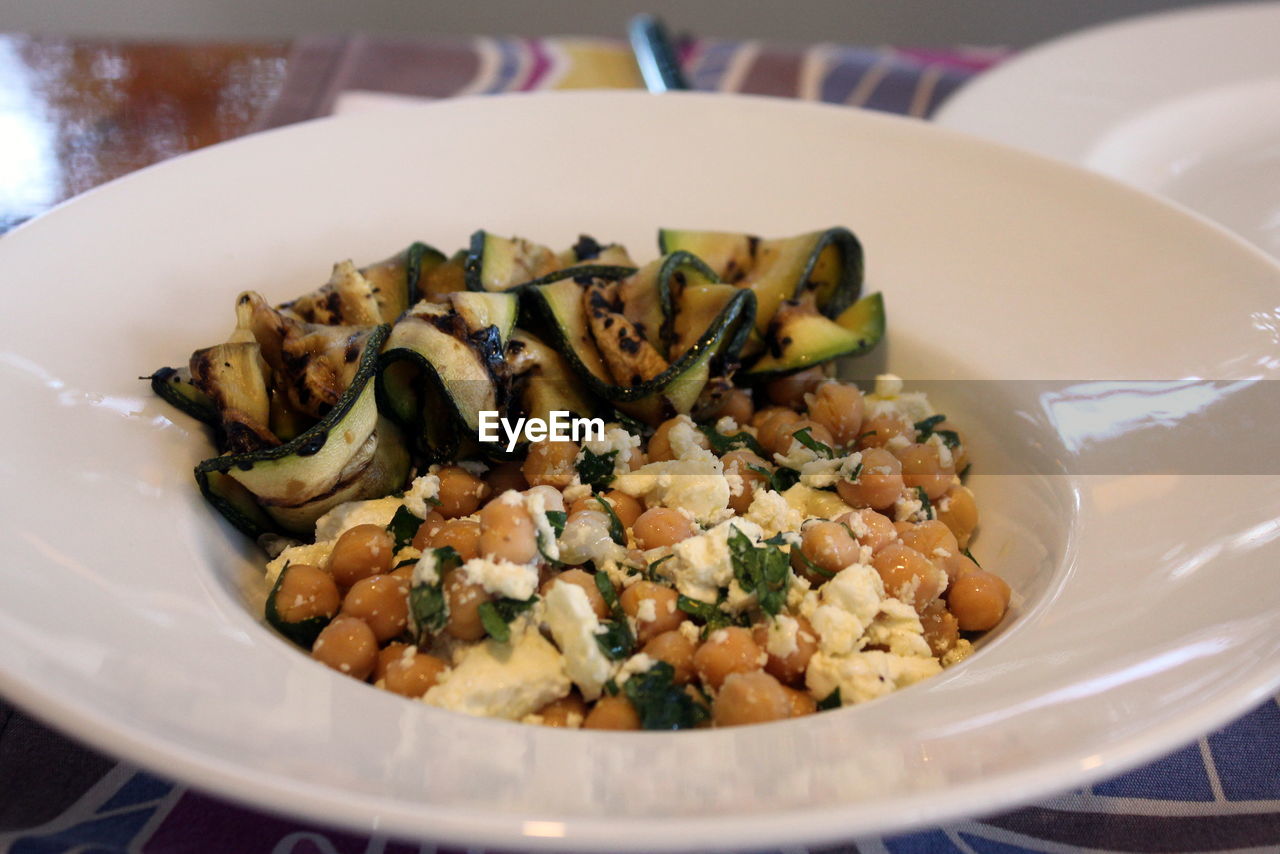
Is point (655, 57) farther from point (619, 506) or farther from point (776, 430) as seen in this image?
point (619, 506)

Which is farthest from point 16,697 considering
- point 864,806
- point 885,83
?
point 885,83

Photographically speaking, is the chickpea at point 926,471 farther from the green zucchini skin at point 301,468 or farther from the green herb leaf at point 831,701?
the green zucchini skin at point 301,468

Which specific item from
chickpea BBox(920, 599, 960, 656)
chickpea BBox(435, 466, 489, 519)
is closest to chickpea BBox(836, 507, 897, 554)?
chickpea BBox(920, 599, 960, 656)

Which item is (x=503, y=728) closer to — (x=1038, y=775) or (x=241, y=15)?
(x=1038, y=775)

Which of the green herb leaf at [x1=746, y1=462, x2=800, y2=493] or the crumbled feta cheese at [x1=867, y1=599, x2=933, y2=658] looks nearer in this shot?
the crumbled feta cheese at [x1=867, y1=599, x2=933, y2=658]

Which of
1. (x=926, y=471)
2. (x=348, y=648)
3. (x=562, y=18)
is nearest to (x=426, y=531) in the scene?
(x=348, y=648)

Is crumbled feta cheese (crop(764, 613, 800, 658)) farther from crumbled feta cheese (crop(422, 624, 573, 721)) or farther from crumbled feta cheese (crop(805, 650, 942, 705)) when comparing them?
crumbled feta cheese (crop(422, 624, 573, 721))

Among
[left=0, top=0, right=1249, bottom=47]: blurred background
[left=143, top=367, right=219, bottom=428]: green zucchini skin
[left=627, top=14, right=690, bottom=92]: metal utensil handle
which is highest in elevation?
[left=627, top=14, right=690, bottom=92]: metal utensil handle
